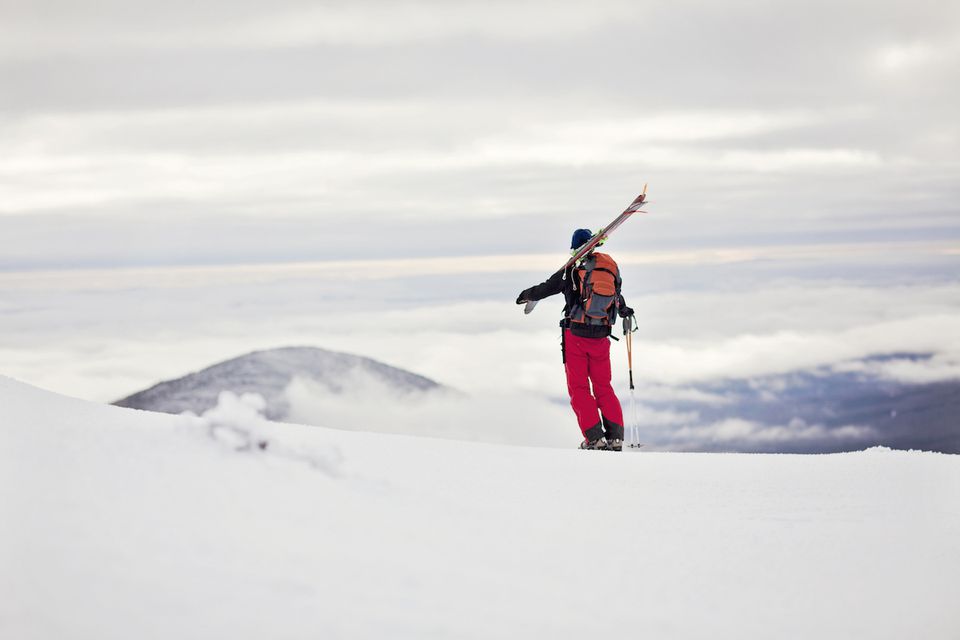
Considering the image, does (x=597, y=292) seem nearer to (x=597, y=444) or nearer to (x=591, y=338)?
(x=591, y=338)

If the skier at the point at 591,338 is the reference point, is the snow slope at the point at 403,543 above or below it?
below

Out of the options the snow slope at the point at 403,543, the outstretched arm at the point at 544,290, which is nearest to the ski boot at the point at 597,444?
the outstretched arm at the point at 544,290

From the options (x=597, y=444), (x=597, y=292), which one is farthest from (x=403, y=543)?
(x=597, y=292)

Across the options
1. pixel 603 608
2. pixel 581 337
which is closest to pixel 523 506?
pixel 603 608

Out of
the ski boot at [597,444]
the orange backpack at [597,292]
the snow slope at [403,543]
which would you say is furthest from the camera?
the ski boot at [597,444]

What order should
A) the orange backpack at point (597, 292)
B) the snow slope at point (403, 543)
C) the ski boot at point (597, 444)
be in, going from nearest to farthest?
the snow slope at point (403, 543) → the orange backpack at point (597, 292) → the ski boot at point (597, 444)

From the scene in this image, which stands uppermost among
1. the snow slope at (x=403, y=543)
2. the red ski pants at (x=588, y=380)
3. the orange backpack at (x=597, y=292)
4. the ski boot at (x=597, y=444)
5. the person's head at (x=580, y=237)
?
the person's head at (x=580, y=237)

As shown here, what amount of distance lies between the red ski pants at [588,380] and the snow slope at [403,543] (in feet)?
9.85

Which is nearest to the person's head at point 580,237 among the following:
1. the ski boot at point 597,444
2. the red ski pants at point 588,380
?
the red ski pants at point 588,380

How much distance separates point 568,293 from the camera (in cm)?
1115

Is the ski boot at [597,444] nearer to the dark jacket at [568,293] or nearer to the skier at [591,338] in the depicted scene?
the skier at [591,338]

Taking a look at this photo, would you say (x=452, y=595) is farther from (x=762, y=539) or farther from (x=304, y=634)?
(x=762, y=539)

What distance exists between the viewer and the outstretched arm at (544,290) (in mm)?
11281

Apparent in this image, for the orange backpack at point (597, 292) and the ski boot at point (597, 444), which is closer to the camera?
the orange backpack at point (597, 292)
